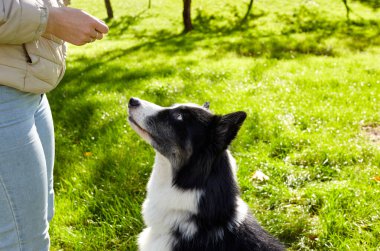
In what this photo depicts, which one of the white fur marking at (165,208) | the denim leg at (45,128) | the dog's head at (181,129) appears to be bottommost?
the white fur marking at (165,208)

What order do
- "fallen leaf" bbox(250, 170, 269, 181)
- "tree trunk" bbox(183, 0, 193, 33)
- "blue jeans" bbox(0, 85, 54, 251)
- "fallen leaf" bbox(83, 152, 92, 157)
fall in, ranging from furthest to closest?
1. "tree trunk" bbox(183, 0, 193, 33)
2. "fallen leaf" bbox(83, 152, 92, 157)
3. "fallen leaf" bbox(250, 170, 269, 181)
4. "blue jeans" bbox(0, 85, 54, 251)

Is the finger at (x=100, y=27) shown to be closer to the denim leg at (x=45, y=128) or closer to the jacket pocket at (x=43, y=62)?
the jacket pocket at (x=43, y=62)

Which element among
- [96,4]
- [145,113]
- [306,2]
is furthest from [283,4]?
[145,113]

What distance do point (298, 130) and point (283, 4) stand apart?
46.1ft

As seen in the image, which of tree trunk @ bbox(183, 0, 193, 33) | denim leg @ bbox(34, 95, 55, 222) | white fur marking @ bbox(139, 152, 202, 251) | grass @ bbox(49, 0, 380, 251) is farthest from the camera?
tree trunk @ bbox(183, 0, 193, 33)

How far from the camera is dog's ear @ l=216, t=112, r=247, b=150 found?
2191mm

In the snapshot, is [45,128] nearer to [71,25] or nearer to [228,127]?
[71,25]

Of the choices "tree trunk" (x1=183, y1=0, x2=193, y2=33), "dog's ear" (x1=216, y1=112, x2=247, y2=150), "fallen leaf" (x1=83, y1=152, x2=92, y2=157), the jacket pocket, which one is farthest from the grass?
"tree trunk" (x1=183, y1=0, x2=193, y2=33)

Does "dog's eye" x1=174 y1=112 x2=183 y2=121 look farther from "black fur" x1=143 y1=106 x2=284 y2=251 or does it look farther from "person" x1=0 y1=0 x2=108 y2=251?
"person" x1=0 y1=0 x2=108 y2=251

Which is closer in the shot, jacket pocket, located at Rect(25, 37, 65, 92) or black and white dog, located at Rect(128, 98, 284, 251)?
jacket pocket, located at Rect(25, 37, 65, 92)

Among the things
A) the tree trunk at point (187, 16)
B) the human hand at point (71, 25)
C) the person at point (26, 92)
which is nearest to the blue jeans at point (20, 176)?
the person at point (26, 92)

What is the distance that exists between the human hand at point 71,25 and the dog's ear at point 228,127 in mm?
953

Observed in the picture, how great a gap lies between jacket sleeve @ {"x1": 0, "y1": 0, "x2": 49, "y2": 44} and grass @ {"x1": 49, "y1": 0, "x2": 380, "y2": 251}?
1.80 metres

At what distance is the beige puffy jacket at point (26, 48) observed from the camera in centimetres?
138
